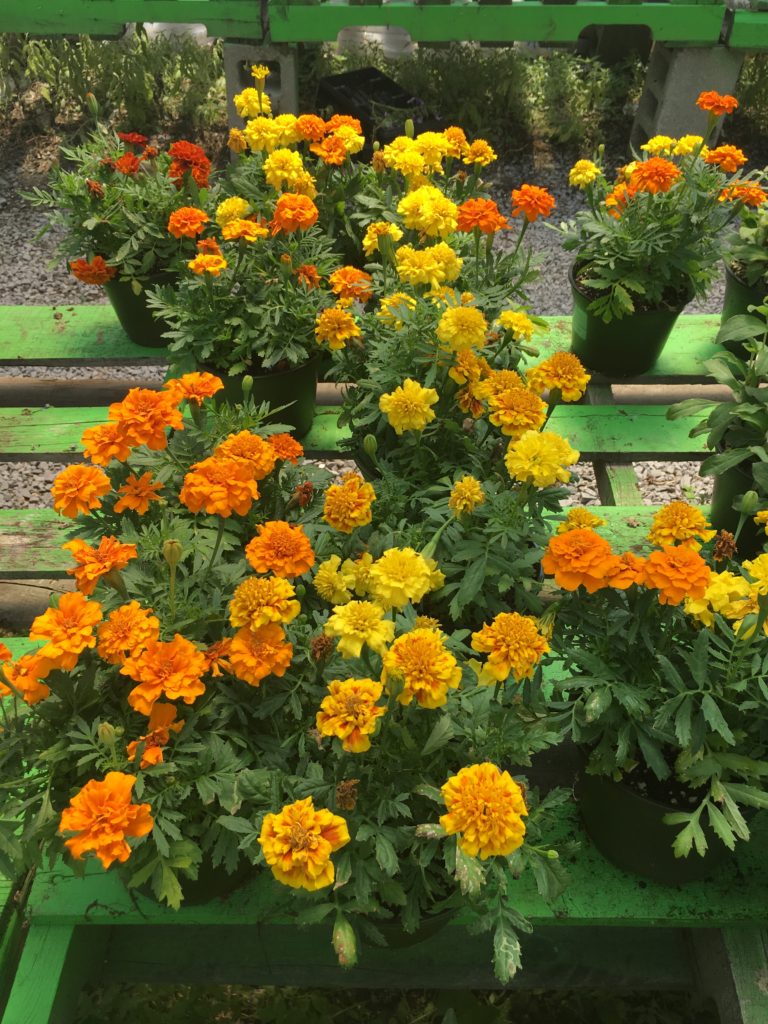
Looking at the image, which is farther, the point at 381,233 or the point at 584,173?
the point at 584,173

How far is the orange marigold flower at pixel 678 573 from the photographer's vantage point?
1188 millimetres

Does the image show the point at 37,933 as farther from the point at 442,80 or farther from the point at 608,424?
the point at 442,80

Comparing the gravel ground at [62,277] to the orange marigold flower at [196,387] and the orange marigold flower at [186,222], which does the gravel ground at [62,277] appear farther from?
the orange marigold flower at [196,387]

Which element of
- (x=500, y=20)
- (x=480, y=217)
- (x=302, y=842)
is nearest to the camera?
(x=302, y=842)

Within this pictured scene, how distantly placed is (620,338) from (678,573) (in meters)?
1.15

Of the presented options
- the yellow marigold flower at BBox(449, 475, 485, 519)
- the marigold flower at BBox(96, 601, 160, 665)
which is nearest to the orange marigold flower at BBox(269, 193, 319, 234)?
the yellow marigold flower at BBox(449, 475, 485, 519)

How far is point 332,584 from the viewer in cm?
134

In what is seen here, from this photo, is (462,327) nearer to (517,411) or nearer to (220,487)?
(517,411)

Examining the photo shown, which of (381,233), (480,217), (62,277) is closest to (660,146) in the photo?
(480,217)

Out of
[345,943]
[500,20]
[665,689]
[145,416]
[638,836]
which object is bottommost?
[638,836]

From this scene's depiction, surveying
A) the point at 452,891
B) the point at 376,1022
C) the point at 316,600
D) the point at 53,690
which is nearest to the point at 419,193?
the point at 316,600

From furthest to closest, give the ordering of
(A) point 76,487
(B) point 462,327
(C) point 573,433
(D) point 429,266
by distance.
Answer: (C) point 573,433 → (D) point 429,266 → (B) point 462,327 → (A) point 76,487

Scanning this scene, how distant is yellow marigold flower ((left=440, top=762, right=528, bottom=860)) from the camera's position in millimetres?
1019

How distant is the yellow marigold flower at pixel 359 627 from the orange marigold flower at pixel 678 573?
0.36 m
